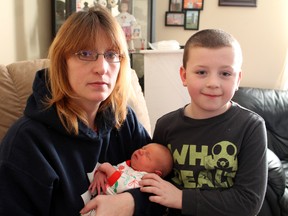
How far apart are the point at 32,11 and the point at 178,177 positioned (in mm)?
1601

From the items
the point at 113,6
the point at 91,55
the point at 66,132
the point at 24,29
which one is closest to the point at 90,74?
the point at 91,55

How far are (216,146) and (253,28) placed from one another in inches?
105

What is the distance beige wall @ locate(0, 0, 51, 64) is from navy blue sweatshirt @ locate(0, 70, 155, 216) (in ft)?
2.46

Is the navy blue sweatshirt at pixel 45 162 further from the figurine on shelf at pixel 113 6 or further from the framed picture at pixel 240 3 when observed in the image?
the framed picture at pixel 240 3

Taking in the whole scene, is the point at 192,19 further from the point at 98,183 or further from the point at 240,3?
the point at 98,183

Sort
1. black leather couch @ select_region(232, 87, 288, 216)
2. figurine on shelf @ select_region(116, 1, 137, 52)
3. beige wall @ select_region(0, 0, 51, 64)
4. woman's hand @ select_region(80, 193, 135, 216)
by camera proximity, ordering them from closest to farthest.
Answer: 1. woman's hand @ select_region(80, 193, 135, 216)
2. beige wall @ select_region(0, 0, 51, 64)
3. figurine on shelf @ select_region(116, 1, 137, 52)
4. black leather couch @ select_region(232, 87, 288, 216)

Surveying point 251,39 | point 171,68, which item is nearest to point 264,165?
point 171,68

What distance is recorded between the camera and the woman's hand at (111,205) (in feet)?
3.34

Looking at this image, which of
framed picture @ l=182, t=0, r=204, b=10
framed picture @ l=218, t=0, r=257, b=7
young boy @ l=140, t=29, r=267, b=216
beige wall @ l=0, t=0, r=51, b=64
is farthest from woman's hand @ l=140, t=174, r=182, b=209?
framed picture @ l=218, t=0, r=257, b=7

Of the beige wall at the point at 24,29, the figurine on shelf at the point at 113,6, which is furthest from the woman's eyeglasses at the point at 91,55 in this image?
the figurine on shelf at the point at 113,6

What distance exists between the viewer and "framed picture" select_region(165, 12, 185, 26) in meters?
3.24

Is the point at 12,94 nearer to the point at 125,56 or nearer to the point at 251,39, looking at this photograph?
the point at 125,56

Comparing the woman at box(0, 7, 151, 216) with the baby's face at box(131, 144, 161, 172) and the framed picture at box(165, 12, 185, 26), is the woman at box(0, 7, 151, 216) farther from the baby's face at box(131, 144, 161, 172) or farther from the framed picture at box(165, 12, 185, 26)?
the framed picture at box(165, 12, 185, 26)

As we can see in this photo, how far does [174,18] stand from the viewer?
3.26 meters
